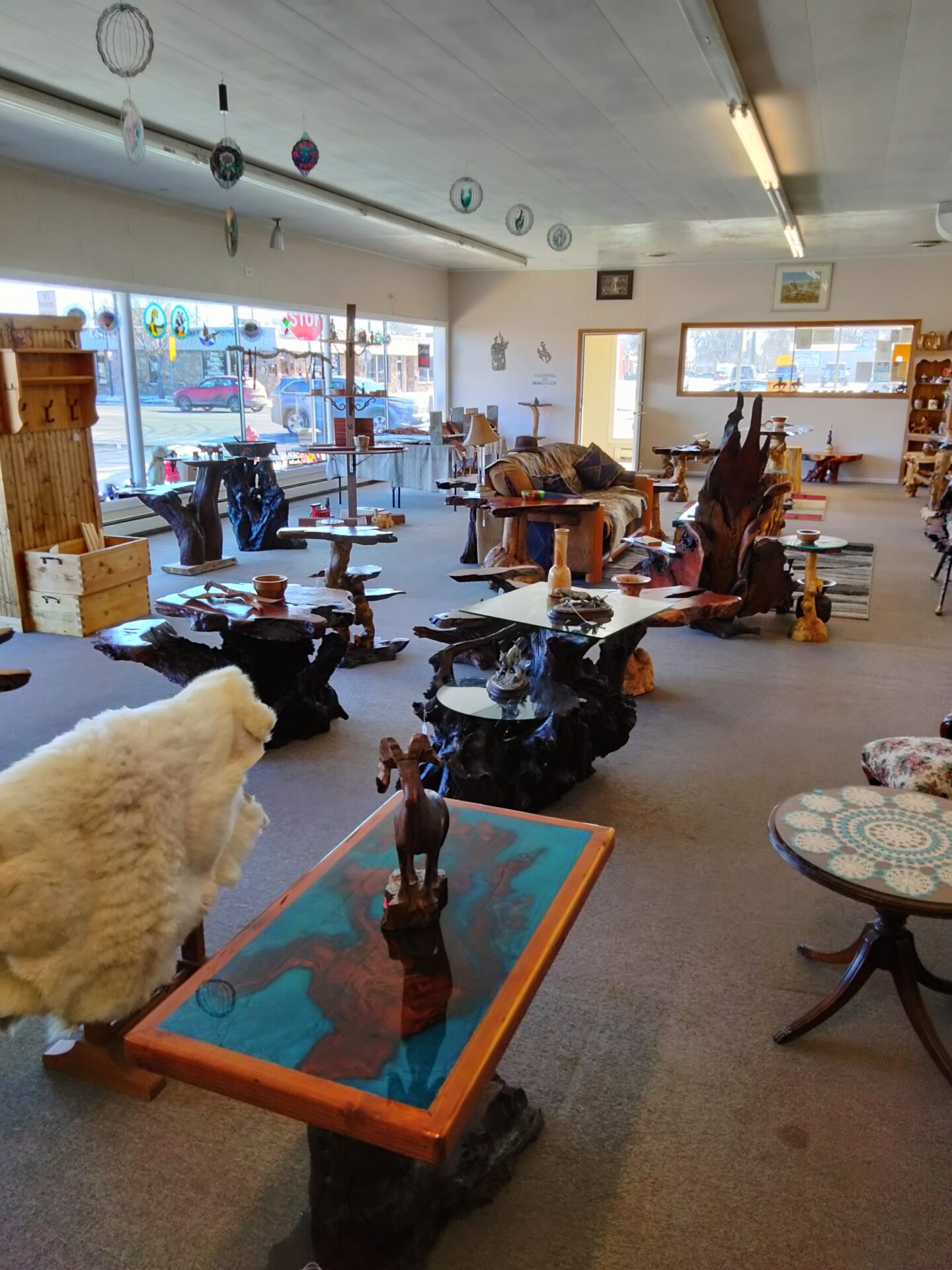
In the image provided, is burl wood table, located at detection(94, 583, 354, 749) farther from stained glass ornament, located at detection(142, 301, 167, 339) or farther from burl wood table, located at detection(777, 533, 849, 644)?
stained glass ornament, located at detection(142, 301, 167, 339)

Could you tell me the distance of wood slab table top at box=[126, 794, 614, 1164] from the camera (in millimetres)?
1270

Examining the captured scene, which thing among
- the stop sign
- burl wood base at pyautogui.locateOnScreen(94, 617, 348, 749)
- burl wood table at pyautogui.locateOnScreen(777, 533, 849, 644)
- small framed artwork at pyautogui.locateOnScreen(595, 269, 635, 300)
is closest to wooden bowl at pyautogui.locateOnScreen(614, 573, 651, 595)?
burl wood table at pyautogui.locateOnScreen(777, 533, 849, 644)

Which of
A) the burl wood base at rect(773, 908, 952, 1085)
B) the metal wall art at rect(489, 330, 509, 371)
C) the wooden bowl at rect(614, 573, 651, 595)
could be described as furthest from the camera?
the metal wall art at rect(489, 330, 509, 371)

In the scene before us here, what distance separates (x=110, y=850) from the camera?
1.46 m

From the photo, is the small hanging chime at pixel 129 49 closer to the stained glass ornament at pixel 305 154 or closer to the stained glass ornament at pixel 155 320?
the stained glass ornament at pixel 305 154

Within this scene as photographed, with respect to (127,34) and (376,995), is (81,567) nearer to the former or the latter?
(127,34)

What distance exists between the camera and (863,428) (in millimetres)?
12750

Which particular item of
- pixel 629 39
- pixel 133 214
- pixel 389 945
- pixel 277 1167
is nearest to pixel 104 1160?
pixel 277 1167

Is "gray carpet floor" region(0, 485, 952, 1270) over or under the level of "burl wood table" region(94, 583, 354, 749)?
under

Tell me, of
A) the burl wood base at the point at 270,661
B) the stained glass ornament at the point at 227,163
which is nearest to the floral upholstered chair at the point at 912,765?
the burl wood base at the point at 270,661

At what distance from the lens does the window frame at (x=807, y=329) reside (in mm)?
12289

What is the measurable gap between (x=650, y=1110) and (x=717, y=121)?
5.73 metres

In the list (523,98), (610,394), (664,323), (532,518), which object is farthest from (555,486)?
(610,394)

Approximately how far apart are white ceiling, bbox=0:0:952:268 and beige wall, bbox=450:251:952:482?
3777 mm
